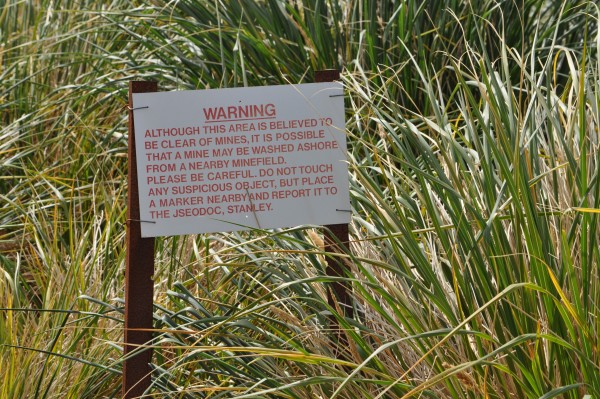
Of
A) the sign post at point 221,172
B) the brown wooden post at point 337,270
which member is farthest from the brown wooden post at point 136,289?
the brown wooden post at point 337,270

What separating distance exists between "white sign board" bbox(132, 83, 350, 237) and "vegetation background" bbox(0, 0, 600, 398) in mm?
114

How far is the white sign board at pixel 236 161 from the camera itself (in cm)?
318

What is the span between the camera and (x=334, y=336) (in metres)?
3.02

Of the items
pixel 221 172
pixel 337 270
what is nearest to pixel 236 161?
pixel 221 172

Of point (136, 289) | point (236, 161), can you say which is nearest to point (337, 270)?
point (236, 161)

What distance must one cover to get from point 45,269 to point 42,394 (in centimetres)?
123

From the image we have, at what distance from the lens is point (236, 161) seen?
10.5 ft

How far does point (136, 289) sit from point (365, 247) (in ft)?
2.19

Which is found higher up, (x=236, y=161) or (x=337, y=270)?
(x=236, y=161)

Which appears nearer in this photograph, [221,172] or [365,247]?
[221,172]

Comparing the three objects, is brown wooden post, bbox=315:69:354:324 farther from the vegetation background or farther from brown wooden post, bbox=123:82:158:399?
brown wooden post, bbox=123:82:158:399

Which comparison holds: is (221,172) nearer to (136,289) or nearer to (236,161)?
(236,161)

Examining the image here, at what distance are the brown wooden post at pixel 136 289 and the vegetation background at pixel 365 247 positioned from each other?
0.05 m

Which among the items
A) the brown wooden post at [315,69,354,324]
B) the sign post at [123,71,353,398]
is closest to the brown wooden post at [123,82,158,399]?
the sign post at [123,71,353,398]
